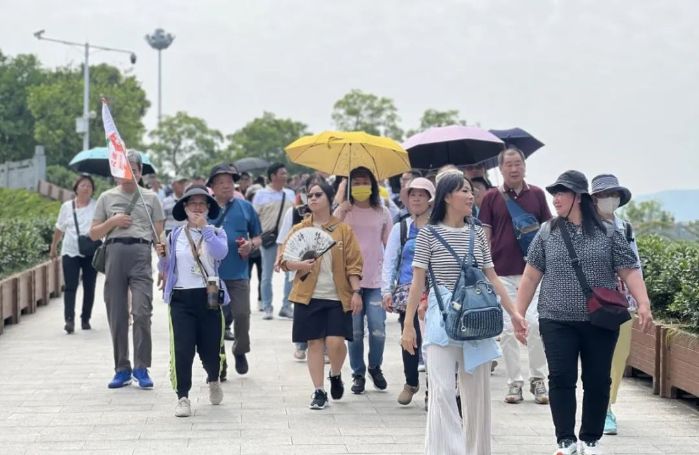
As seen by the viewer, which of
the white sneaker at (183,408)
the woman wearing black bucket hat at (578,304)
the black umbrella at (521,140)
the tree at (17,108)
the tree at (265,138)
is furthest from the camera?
the tree at (265,138)

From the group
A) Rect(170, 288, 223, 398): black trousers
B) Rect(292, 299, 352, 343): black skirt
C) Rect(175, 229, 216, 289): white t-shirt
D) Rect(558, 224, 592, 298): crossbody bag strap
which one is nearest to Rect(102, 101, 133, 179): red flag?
Rect(175, 229, 216, 289): white t-shirt

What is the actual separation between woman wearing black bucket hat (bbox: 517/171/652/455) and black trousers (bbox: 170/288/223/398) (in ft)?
8.82

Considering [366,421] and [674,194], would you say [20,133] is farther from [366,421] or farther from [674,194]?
[366,421]

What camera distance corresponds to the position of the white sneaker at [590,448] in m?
6.62

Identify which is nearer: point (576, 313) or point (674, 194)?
point (576, 313)

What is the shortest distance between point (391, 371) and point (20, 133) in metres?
56.2

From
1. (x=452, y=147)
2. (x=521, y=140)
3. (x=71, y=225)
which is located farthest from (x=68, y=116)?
(x=452, y=147)

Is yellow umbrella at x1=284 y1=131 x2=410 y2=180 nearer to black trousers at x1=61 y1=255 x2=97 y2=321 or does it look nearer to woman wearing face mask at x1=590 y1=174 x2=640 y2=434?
woman wearing face mask at x1=590 y1=174 x2=640 y2=434

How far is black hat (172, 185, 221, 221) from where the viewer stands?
28.2ft

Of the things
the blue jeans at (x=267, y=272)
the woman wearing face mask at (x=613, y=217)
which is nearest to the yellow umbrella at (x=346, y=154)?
the woman wearing face mask at (x=613, y=217)

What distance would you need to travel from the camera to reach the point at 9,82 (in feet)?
215

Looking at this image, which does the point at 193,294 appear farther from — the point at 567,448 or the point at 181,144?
the point at 181,144

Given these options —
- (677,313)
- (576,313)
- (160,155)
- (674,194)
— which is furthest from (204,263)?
(160,155)

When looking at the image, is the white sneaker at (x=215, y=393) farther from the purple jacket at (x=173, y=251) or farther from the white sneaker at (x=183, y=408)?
the purple jacket at (x=173, y=251)
